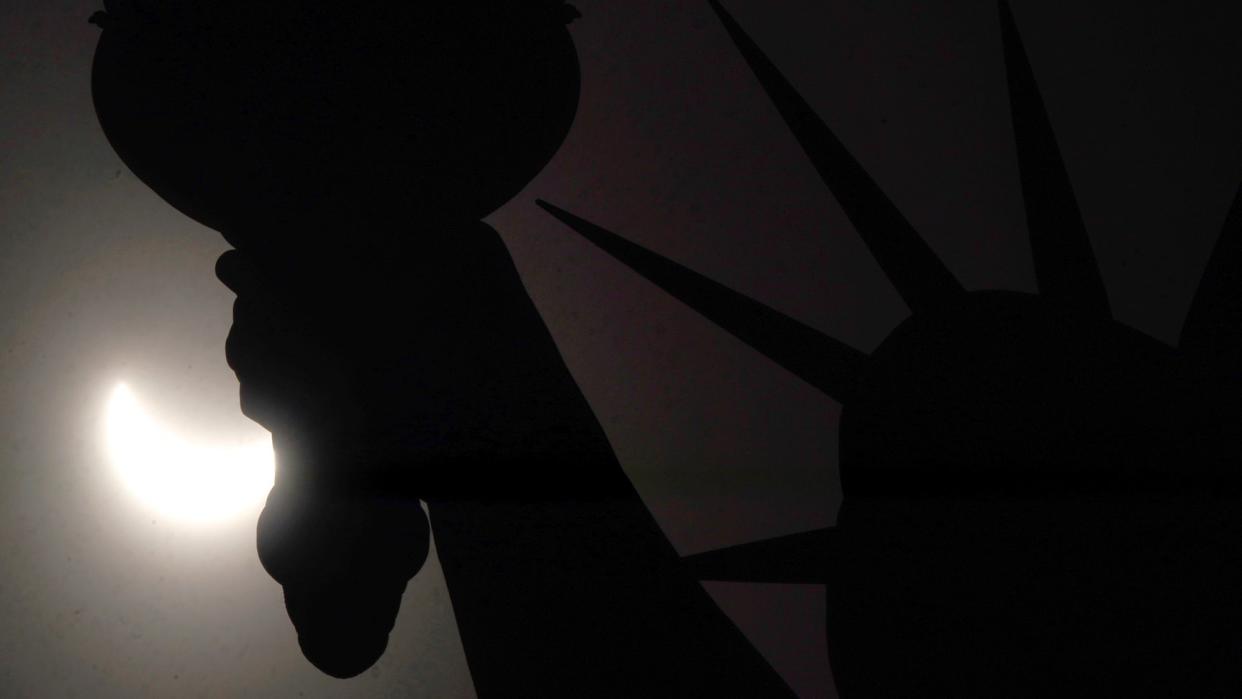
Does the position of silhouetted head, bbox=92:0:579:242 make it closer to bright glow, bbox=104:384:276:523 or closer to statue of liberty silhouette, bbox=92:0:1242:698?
statue of liberty silhouette, bbox=92:0:1242:698

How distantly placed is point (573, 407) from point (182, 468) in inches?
22.7

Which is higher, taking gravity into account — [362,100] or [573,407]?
[362,100]

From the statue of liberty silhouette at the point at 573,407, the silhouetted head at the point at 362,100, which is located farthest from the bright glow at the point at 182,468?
the silhouetted head at the point at 362,100

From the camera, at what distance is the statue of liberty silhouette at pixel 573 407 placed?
2.66ft

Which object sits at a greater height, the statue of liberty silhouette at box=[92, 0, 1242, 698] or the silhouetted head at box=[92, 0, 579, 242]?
the silhouetted head at box=[92, 0, 579, 242]

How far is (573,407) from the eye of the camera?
881 mm

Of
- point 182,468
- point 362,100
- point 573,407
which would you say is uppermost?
point 362,100

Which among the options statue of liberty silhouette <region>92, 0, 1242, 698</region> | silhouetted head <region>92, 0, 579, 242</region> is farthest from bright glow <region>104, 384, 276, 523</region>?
silhouetted head <region>92, 0, 579, 242</region>

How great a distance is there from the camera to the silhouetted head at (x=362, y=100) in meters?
0.89

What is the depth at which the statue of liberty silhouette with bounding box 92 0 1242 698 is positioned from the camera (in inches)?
31.9

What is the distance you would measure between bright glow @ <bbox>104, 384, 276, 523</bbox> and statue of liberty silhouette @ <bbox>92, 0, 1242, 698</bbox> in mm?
60

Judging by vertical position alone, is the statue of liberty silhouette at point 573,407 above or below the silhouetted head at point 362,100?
below

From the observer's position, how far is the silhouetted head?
89 cm

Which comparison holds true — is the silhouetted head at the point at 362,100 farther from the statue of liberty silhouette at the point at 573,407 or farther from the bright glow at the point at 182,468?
the bright glow at the point at 182,468
